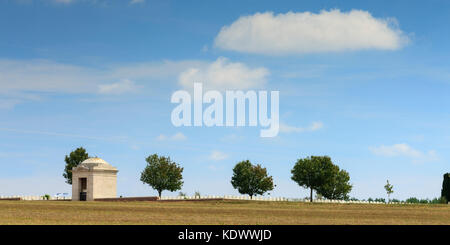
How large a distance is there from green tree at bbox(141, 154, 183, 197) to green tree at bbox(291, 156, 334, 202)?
64.2 feet

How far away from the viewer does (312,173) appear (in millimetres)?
82938

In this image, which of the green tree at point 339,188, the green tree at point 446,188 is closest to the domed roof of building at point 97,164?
the green tree at point 339,188

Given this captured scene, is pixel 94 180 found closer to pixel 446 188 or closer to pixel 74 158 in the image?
pixel 74 158

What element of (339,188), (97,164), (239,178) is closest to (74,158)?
(97,164)

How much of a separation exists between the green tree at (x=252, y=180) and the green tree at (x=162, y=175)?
9.28m

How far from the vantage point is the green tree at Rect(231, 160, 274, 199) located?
302 ft

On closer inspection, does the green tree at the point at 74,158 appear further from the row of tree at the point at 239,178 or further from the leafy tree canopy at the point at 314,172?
the leafy tree canopy at the point at 314,172

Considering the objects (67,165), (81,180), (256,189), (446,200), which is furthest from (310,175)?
(67,165)

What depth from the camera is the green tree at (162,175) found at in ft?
305

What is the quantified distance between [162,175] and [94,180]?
11.5 m

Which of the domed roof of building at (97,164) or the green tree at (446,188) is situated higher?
the domed roof of building at (97,164)

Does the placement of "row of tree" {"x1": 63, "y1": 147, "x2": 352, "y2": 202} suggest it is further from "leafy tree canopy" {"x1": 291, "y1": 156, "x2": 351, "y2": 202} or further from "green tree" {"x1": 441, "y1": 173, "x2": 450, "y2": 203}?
"green tree" {"x1": 441, "y1": 173, "x2": 450, "y2": 203}
